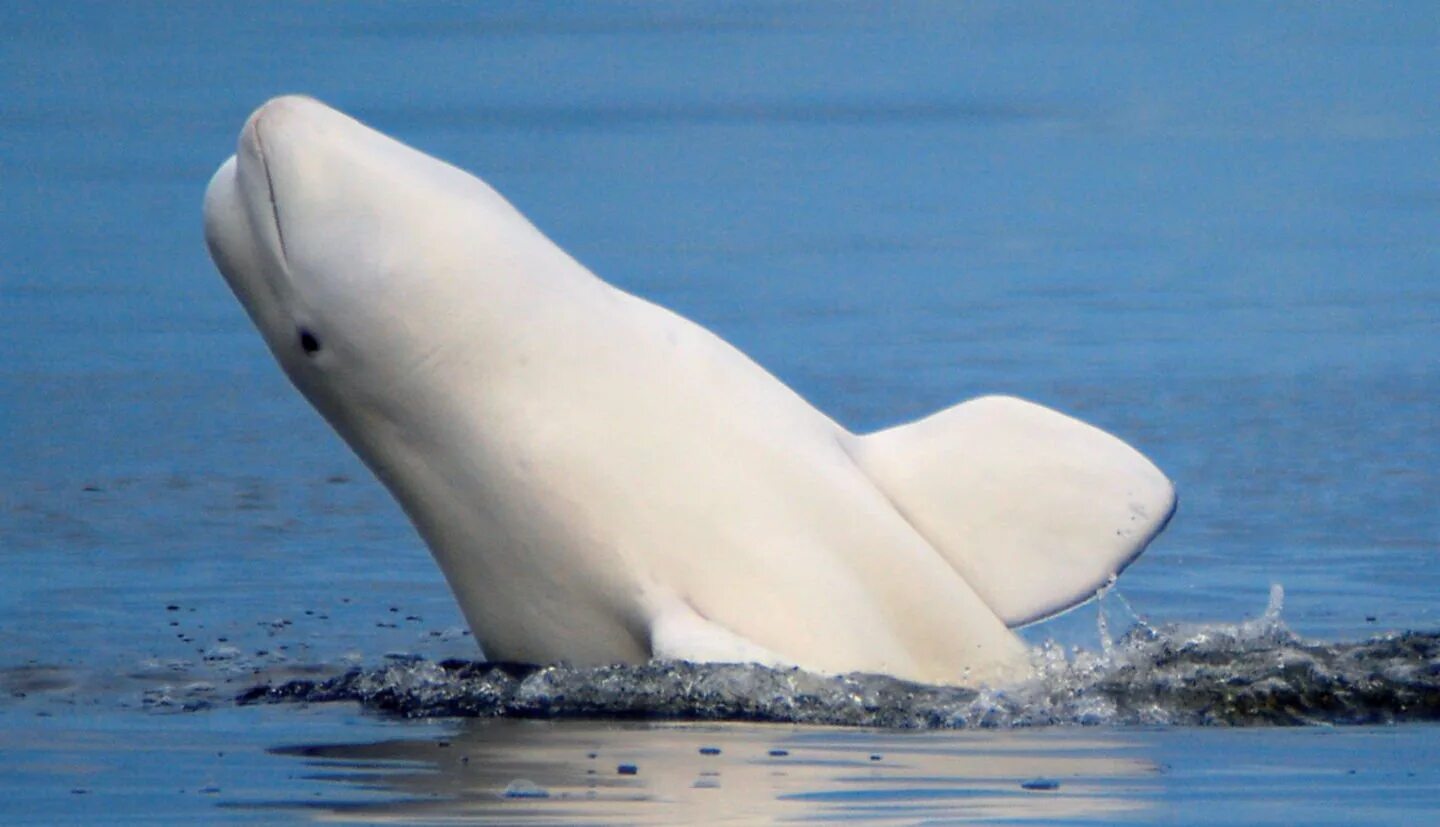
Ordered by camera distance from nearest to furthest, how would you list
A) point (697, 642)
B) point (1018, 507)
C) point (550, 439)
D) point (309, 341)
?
point (697, 642) → point (550, 439) → point (309, 341) → point (1018, 507)

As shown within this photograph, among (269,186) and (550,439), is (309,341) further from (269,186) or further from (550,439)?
(550,439)

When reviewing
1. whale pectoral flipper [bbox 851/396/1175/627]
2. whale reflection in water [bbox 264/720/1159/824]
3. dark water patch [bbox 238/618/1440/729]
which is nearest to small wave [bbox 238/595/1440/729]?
dark water patch [bbox 238/618/1440/729]

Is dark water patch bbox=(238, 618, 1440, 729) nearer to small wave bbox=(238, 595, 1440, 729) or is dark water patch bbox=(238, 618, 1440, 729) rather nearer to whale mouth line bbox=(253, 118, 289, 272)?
small wave bbox=(238, 595, 1440, 729)

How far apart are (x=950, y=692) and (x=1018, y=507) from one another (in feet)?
3.98

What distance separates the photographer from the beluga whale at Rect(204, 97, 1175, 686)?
10.3 meters

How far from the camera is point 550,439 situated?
10406 millimetres

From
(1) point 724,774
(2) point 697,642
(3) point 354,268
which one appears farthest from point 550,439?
(1) point 724,774

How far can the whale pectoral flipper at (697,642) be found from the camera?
31.7 feet

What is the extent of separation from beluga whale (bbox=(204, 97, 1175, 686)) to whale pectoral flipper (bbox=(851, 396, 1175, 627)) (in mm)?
240

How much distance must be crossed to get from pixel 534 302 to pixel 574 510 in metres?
0.87

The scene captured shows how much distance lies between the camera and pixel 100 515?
56.9ft

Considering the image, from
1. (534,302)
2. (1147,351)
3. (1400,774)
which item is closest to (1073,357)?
(1147,351)

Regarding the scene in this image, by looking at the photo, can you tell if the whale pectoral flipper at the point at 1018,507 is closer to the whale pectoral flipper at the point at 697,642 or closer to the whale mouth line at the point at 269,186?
the whale pectoral flipper at the point at 697,642

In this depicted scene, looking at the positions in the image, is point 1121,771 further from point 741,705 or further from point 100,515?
point 100,515
